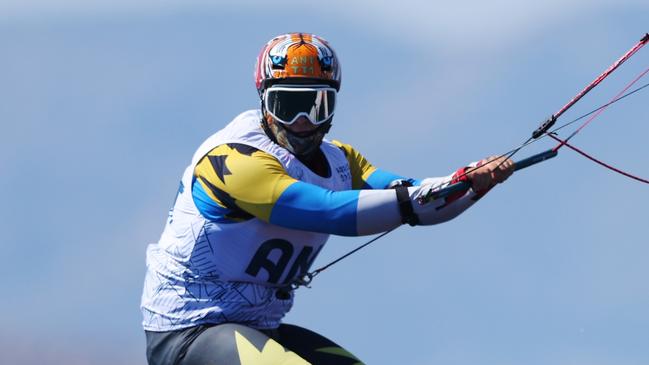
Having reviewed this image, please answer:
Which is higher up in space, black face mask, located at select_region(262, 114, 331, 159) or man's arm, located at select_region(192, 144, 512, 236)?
black face mask, located at select_region(262, 114, 331, 159)

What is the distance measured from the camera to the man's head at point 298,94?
1292cm

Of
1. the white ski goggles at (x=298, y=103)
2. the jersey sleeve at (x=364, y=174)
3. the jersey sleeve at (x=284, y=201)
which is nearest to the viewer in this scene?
the jersey sleeve at (x=284, y=201)

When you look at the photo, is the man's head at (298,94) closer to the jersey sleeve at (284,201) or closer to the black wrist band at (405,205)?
the jersey sleeve at (284,201)

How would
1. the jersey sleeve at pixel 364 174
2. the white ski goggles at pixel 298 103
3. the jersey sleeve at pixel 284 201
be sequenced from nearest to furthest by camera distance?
the jersey sleeve at pixel 284 201
the white ski goggles at pixel 298 103
the jersey sleeve at pixel 364 174

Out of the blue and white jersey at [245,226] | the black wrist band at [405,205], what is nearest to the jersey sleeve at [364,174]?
the blue and white jersey at [245,226]

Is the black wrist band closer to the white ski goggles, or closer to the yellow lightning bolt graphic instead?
the white ski goggles

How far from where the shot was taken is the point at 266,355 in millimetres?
12375

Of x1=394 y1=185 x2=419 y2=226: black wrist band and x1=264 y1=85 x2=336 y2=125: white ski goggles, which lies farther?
x1=264 y1=85 x2=336 y2=125: white ski goggles

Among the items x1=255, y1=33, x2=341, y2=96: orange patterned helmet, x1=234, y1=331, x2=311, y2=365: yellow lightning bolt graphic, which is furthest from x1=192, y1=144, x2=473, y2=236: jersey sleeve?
x1=234, y1=331, x2=311, y2=365: yellow lightning bolt graphic

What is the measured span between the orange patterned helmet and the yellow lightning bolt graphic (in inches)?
73.6

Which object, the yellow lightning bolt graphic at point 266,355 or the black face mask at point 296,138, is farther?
the black face mask at point 296,138

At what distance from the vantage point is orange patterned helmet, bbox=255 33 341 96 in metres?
12.9

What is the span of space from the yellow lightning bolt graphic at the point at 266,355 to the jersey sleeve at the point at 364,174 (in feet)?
5.98

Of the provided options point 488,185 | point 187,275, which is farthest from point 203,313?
point 488,185
